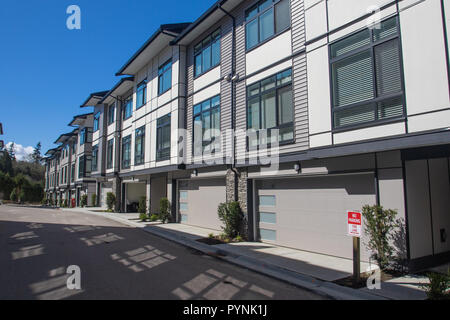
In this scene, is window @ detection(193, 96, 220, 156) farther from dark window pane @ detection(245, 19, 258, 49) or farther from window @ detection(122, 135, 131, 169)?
window @ detection(122, 135, 131, 169)

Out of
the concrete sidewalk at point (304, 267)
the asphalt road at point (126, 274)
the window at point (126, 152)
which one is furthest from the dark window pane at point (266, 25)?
the window at point (126, 152)

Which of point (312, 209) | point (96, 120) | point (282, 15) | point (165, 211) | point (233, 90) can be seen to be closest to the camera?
point (312, 209)

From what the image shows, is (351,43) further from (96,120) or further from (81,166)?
(81,166)

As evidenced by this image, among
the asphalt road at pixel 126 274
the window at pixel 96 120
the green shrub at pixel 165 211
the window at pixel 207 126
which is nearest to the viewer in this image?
the asphalt road at pixel 126 274

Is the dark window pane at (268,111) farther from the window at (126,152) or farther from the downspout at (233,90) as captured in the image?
the window at (126,152)

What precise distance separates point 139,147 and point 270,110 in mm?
12754

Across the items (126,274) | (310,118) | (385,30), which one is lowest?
(126,274)

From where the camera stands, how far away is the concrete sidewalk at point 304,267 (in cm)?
601

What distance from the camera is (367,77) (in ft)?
25.9

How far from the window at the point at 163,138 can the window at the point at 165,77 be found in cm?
175

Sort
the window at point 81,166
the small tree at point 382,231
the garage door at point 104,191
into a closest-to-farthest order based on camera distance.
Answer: the small tree at point 382,231
the garage door at point 104,191
the window at point 81,166

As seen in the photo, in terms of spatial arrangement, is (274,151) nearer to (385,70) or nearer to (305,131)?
(305,131)

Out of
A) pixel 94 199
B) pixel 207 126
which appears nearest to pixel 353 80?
pixel 207 126
